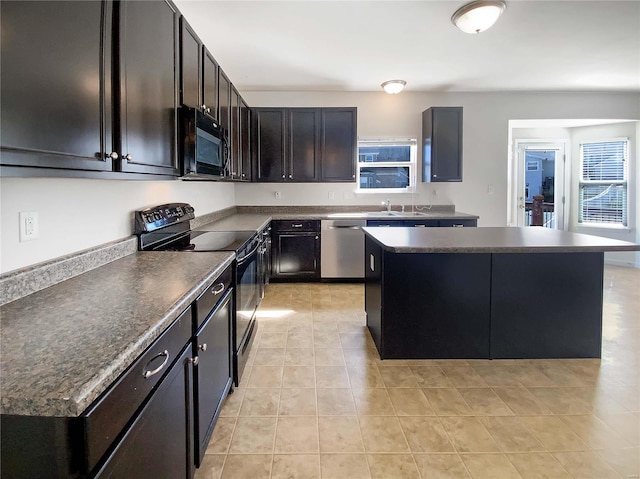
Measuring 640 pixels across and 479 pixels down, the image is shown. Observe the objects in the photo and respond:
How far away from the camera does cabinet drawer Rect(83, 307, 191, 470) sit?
78 cm

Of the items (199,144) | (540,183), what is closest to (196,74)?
(199,144)

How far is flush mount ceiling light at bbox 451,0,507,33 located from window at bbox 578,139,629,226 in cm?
453

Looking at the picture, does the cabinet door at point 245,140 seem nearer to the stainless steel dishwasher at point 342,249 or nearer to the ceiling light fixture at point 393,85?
the stainless steel dishwasher at point 342,249

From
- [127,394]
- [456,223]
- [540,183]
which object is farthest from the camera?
[540,183]

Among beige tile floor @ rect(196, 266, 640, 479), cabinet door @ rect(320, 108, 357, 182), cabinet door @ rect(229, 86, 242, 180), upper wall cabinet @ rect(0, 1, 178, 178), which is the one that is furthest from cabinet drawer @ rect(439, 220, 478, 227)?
upper wall cabinet @ rect(0, 1, 178, 178)

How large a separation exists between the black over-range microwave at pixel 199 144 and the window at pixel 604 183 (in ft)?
20.3

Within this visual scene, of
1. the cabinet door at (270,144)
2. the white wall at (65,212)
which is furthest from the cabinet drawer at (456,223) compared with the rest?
the white wall at (65,212)

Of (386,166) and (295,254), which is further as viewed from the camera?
(386,166)

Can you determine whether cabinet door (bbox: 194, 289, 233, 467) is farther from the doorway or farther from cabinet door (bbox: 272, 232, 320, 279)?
the doorway

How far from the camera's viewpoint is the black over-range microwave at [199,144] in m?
2.17

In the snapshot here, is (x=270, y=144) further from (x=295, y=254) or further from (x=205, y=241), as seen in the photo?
(x=205, y=241)

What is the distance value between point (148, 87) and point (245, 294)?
4.66ft

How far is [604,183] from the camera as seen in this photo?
6.13m

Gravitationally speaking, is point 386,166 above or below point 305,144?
below
